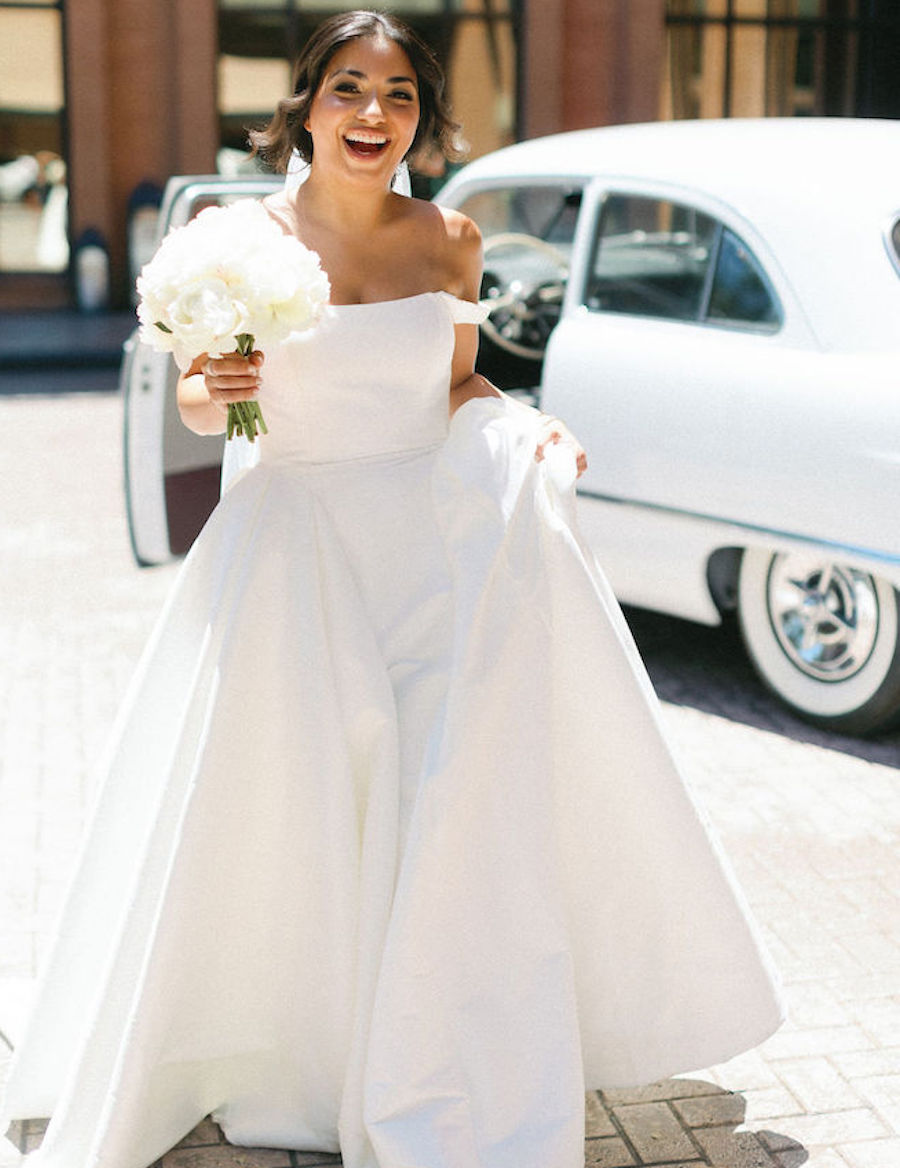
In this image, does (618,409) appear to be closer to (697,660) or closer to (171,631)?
(697,660)

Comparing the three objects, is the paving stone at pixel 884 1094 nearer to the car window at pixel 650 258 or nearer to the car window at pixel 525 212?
the car window at pixel 650 258

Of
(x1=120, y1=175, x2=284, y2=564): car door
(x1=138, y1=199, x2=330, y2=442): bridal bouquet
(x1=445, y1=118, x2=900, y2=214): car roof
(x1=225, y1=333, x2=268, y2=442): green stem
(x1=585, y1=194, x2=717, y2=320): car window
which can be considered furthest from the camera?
(x1=120, y1=175, x2=284, y2=564): car door

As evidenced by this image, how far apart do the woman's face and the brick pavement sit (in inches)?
71.0

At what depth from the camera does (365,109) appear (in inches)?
118

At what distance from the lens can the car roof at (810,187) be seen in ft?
16.6

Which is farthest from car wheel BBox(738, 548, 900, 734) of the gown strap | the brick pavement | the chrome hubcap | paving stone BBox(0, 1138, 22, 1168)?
paving stone BBox(0, 1138, 22, 1168)

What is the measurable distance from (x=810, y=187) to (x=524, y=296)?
185 cm

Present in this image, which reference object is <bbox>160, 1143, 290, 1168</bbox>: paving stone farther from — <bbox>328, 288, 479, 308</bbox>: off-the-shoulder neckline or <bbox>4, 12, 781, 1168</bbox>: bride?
<bbox>328, 288, 479, 308</bbox>: off-the-shoulder neckline

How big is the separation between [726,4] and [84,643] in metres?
16.5

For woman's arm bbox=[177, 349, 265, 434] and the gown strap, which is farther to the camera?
the gown strap

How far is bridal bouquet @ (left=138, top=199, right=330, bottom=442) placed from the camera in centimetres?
274

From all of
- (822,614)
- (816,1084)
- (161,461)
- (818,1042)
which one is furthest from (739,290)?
(816,1084)

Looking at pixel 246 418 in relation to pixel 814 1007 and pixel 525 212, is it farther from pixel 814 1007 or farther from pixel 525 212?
pixel 525 212

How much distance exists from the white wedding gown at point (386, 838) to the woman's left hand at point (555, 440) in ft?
0.11
